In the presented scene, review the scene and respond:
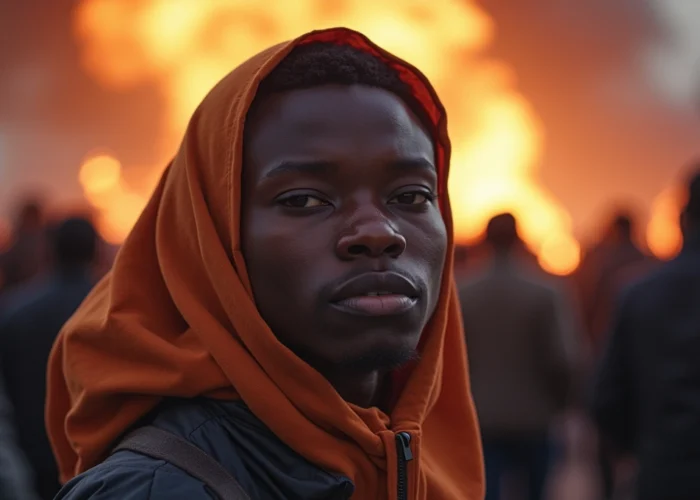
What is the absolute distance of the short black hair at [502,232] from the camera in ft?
18.4

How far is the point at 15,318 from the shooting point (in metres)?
4.47

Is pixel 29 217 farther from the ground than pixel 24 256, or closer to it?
farther from the ground

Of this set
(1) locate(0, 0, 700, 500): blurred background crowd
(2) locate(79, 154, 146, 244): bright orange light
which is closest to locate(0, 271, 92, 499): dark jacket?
(1) locate(0, 0, 700, 500): blurred background crowd

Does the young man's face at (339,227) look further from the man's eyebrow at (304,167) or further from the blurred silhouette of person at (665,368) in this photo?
the blurred silhouette of person at (665,368)

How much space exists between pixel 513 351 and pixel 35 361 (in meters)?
2.40

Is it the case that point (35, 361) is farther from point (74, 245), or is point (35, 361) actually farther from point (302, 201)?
point (302, 201)

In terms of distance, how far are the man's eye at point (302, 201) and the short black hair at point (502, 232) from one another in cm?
382

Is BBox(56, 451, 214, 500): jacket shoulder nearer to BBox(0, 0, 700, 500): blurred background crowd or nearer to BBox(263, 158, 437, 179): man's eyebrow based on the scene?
BBox(263, 158, 437, 179): man's eyebrow

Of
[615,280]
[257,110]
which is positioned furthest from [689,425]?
[615,280]

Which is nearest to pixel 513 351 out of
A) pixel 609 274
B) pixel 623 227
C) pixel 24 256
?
pixel 609 274

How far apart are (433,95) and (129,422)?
82 cm

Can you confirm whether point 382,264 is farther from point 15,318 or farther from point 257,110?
point 15,318

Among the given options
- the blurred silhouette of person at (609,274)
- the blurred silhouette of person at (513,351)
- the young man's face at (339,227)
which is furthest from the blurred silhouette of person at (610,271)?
the young man's face at (339,227)

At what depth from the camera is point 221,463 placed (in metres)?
1.74
